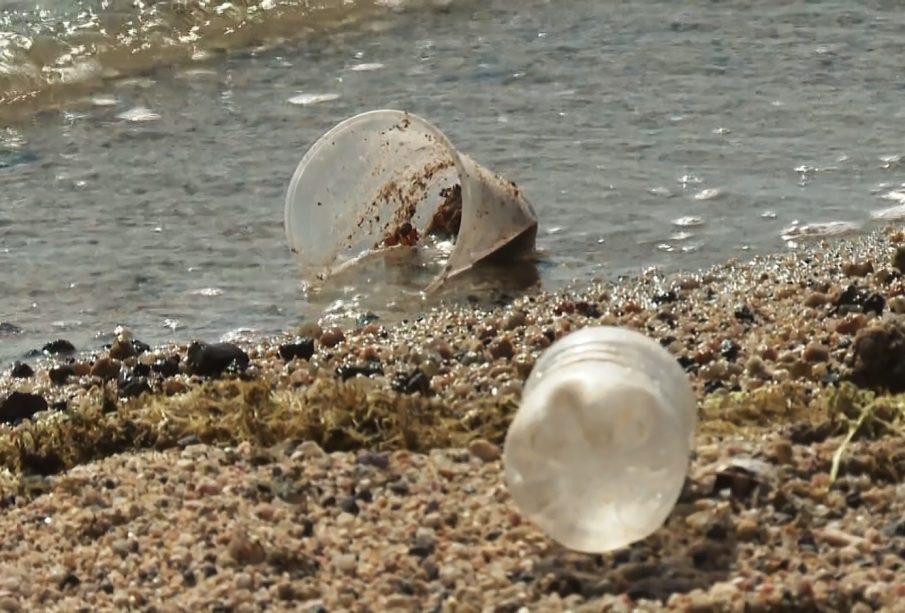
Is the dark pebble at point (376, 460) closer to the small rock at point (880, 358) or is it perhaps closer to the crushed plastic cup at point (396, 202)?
the small rock at point (880, 358)

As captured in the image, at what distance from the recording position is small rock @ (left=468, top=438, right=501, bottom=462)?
362 centimetres

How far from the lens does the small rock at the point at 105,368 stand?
4729 millimetres

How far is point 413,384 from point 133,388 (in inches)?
29.7

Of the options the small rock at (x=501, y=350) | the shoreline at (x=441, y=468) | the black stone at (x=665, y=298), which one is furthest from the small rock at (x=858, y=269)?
the small rock at (x=501, y=350)

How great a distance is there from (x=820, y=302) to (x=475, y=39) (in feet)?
12.8

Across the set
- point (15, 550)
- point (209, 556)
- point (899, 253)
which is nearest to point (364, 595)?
point (209, 556)

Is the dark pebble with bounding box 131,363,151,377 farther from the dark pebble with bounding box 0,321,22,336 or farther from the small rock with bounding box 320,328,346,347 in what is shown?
the dark pebble with bounding box 0,321,22,336

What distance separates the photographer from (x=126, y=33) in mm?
8875

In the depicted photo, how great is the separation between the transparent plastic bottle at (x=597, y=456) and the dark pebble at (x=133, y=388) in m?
1.68

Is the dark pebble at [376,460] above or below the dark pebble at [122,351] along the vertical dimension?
above

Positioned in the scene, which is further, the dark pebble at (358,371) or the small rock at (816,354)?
the dark pebble at (358,371)

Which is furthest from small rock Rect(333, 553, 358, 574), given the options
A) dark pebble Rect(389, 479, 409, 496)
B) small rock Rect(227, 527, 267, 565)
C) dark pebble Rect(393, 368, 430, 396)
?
dark pebble Rect(393, 368, 430, 396)

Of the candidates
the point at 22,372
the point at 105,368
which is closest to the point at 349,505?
the point at 105,368

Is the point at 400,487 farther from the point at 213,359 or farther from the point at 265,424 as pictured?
the point at 213,359
